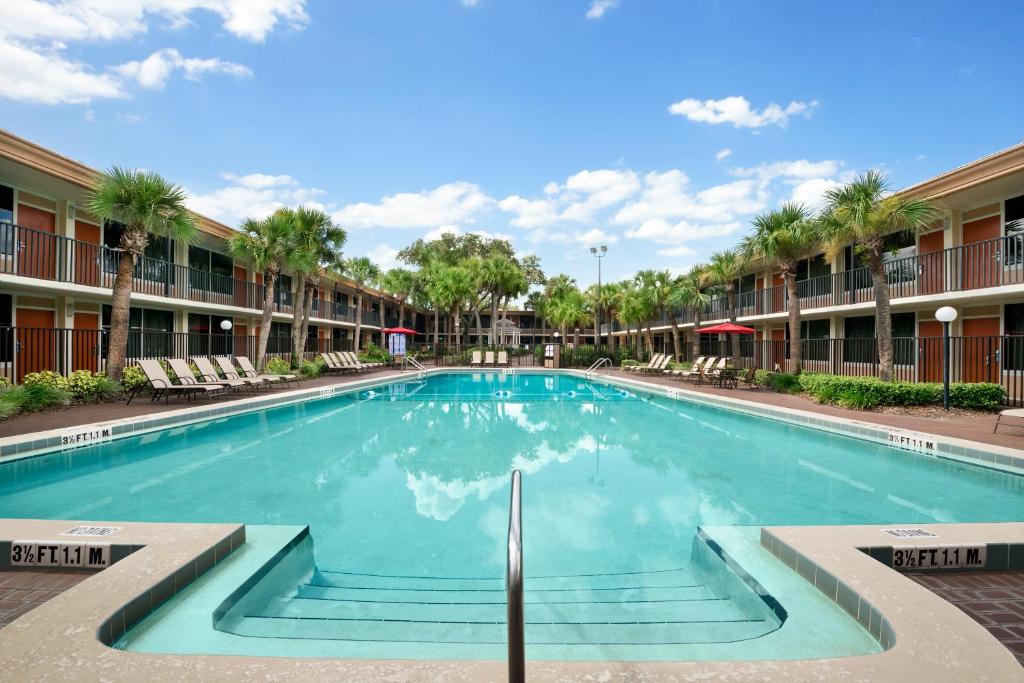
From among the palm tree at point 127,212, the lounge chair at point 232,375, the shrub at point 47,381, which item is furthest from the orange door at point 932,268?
the shrub at point 47,381

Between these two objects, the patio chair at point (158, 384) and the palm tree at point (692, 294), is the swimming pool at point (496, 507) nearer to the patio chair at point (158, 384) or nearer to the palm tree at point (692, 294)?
the patio chair at point (158, 384)

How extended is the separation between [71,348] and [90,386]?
4.15 metres

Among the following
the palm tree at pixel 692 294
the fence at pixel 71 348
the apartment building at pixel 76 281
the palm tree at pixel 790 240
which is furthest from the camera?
the palm tree at pixel 692 294

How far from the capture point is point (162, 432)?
9781 mm

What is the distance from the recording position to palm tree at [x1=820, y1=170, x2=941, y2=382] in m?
13.4

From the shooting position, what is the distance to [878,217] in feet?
43.9

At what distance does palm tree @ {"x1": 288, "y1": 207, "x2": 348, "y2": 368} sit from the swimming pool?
33.6 feet

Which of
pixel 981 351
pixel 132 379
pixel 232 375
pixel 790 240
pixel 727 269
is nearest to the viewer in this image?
pixel 132 379

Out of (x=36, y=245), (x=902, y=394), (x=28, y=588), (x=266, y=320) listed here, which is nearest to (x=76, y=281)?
(x=36, y=245)

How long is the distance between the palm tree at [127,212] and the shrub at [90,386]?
0.43 m

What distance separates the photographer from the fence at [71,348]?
1402 cm

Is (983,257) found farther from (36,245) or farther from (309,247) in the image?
(36,245)

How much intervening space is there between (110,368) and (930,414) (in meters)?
20.7

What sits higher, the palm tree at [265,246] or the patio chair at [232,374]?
the palm tree at [265,246]
